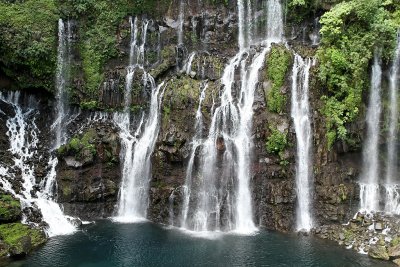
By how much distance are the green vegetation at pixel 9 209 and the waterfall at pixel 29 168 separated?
0.56 m

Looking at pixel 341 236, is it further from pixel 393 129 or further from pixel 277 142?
pixel 393 129

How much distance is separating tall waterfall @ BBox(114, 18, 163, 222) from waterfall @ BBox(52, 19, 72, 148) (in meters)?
3.59

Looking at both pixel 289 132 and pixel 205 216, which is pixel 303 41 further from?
pixel 205 216

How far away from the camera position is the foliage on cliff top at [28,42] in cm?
2870

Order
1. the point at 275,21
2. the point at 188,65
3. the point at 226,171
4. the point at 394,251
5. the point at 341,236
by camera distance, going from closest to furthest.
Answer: the point at 394,251
the point at 341,236
the point at 226,171
the point at 188,65
the point at 275,21

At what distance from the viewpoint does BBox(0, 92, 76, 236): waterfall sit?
82.8ft

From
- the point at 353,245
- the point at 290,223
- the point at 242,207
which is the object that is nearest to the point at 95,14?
the point at 242,207

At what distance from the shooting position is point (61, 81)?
1187 inches

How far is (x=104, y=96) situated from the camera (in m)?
29.9

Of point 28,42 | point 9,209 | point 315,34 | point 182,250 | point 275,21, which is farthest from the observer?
point 275,21

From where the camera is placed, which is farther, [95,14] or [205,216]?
[95,14]

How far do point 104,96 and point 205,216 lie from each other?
1048 cm

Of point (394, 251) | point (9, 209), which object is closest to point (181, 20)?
point (9, 209)

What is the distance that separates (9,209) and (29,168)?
4.30m
